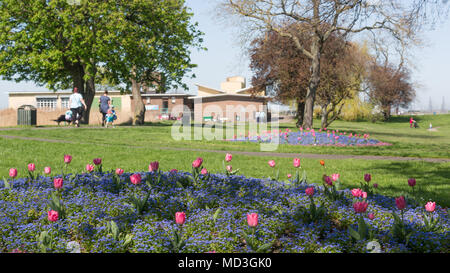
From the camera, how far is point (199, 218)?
4266mm

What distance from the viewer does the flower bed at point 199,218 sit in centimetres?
366

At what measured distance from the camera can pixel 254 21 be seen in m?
23.4

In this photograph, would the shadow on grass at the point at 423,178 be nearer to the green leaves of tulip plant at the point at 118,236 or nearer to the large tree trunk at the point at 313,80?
the green leaves of tulip plant at the point at 118,236

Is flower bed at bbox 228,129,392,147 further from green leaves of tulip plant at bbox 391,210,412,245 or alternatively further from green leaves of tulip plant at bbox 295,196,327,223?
green leaves of tulip plant at bbox 391,210,412,245

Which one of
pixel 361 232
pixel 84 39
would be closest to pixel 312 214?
pixel 361 232

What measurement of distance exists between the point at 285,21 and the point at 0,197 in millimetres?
20692

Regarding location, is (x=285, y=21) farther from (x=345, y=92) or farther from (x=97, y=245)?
(x=97, y=245)

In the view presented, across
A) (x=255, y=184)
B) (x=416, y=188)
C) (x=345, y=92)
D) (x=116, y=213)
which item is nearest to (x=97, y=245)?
(x=116, y=213)

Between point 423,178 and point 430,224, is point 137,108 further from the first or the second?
point 430,224

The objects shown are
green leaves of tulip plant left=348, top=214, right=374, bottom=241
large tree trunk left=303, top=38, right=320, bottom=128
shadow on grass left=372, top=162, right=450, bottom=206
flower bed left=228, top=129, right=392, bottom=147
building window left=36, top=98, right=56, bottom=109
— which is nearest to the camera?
green leaves of tulip plant left=348, top=214, right=374, bottom=241

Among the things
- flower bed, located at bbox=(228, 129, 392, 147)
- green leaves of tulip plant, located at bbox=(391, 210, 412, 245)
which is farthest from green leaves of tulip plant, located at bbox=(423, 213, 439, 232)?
flower bed, located at bbox=(228, 129, 392, 147)

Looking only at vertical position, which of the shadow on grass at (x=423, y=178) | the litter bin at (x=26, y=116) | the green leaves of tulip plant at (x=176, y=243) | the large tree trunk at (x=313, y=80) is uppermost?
the large tree trunk at (x=313, y=80)

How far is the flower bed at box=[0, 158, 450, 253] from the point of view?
3656 millimetres

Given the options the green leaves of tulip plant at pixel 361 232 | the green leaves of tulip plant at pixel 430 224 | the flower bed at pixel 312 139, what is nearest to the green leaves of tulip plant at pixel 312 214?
the green leaves of tulip plant at pixel 361 232
